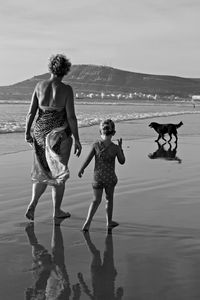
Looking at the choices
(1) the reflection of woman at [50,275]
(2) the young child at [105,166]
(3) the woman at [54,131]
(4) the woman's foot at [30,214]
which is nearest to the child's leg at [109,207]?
(2) the young child at [105,166]

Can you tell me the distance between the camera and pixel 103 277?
12.3ft

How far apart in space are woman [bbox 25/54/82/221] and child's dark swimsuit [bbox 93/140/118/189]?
17.3 inches

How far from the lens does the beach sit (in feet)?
11.5

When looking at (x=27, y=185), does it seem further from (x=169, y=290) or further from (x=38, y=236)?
(x=169, y=290)

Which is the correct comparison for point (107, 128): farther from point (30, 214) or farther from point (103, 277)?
point (103, 277)

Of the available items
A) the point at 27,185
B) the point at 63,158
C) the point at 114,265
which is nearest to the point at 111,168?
the point at 63,158

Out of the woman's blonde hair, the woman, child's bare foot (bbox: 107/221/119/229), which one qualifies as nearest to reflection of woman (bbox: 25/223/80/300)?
child's bare foot (bbox: 107/221/119/229)

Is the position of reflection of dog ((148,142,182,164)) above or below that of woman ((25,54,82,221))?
below

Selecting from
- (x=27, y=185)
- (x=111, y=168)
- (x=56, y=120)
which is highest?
(x=56, y=120)

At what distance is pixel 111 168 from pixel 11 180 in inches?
129

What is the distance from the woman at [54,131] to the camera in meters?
5.61

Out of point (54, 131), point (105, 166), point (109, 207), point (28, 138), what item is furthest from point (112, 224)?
point (28, 138)

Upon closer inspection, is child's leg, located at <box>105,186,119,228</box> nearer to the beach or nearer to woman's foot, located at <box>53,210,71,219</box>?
the beach

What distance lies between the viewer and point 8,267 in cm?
391
